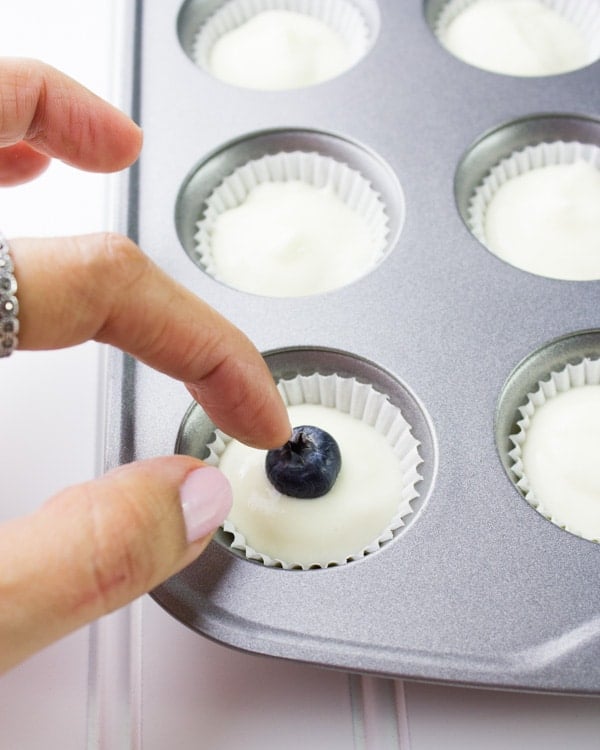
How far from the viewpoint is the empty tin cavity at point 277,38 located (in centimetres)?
159

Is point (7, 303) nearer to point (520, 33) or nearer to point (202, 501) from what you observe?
point (202, 501)

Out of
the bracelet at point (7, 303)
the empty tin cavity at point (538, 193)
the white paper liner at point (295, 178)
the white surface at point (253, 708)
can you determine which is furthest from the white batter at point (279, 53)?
the white surface at point (253, 708)

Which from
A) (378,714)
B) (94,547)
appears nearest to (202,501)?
(94,547)

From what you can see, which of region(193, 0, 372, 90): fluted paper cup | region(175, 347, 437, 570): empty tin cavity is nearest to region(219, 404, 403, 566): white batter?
region(175, 347, 437, 570): empty tin cavity

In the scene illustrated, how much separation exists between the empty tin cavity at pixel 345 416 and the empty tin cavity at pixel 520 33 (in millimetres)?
709

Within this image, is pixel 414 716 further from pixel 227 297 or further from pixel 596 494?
pixel 227 297

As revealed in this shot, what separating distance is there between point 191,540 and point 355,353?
0.42 meters

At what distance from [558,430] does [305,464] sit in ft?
1.23

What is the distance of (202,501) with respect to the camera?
2.72 feet

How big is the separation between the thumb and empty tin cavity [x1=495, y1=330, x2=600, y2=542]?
0.46 metres

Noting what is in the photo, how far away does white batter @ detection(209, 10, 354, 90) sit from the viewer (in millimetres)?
1584

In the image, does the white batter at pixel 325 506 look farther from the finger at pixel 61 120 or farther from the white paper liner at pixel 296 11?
the white paper liner at pixel 296 11

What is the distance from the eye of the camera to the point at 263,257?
1.36 meters

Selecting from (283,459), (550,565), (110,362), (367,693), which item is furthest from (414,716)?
(110,362)
